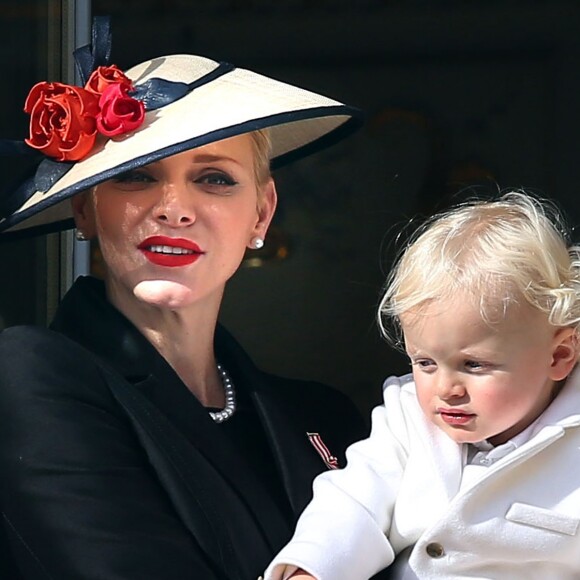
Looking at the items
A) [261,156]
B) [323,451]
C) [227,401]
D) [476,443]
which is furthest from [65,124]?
[476,443]

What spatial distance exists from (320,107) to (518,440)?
58 cm

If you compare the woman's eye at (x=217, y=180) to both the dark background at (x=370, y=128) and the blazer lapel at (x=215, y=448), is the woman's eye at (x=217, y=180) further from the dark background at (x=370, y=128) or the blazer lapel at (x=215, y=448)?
the dark background at (x=370, y=128)

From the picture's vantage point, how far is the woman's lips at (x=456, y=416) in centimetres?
182

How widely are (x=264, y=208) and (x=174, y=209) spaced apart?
223 millimetres

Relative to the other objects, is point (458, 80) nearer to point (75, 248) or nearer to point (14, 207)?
point (75, 248)

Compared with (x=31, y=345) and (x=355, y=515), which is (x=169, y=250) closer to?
(x=31, y=345)

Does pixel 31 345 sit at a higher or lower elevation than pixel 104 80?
lower

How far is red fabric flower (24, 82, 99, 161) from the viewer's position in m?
2.08

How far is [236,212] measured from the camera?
2.12 metres

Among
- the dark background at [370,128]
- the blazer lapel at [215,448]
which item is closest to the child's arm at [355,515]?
the blazer lapel at [215,448]

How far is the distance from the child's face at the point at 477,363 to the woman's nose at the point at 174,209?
370 mm

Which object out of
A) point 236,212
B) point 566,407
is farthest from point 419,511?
point 236,212

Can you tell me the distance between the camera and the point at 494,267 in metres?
1.82

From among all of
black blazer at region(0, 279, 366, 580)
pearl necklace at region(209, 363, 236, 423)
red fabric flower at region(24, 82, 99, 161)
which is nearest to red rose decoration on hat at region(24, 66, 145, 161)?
red fabric flower at region(24, 82, 99, 161)
